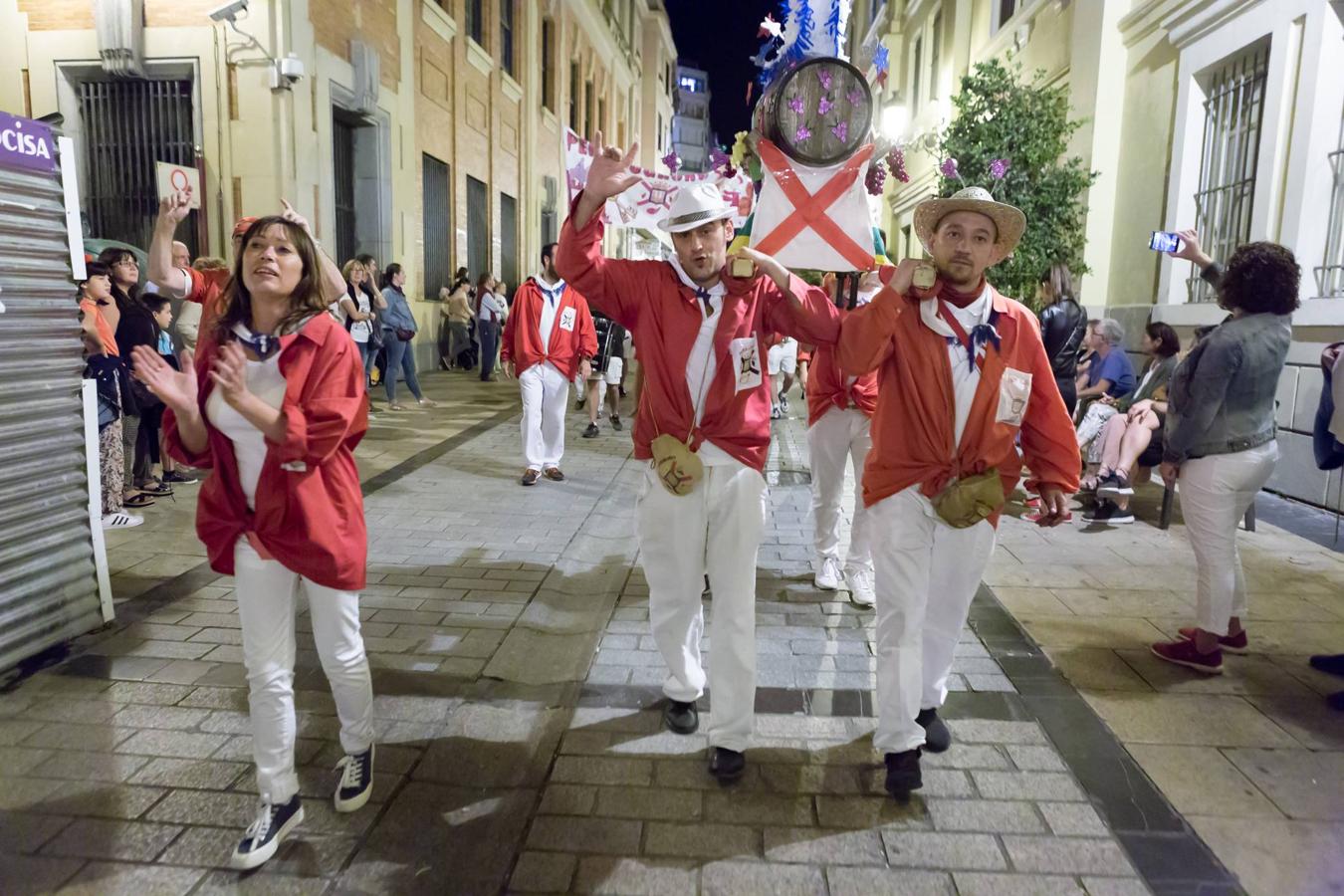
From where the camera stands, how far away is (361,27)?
13312mm

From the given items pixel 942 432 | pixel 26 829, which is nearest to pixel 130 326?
A: pixel 26 829

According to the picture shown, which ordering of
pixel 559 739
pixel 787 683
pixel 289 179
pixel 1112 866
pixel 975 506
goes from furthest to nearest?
pixel 289 179 < pixel 787 683 < pixel 559 739 < pixel 975 506 < pixel 1112 866

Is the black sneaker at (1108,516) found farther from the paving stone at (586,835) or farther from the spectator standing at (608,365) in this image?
the spectator standing at (608,365)

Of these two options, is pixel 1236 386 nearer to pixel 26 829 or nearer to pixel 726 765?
pixel 726 765

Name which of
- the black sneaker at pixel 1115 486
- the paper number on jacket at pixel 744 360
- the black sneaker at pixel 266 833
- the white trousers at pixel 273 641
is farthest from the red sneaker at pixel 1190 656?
the black sneaker at pixel 266 833

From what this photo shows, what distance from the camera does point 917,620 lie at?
2.97m

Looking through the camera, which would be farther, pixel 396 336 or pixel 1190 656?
pixel 396 336

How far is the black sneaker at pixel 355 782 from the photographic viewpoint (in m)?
2.78

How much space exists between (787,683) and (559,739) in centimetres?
105

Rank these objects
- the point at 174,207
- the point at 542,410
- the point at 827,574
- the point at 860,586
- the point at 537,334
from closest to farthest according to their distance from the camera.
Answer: the point at 174,207
the point at 860,586
the point at 827,574
the point at 537,334
the point at 542,410

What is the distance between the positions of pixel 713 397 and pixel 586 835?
1464mm

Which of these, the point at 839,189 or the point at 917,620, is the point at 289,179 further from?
the point at 917,620

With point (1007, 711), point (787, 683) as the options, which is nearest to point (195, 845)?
point (787, 683)

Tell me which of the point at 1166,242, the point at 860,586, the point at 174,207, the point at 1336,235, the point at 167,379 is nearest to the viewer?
the point at 167,379
